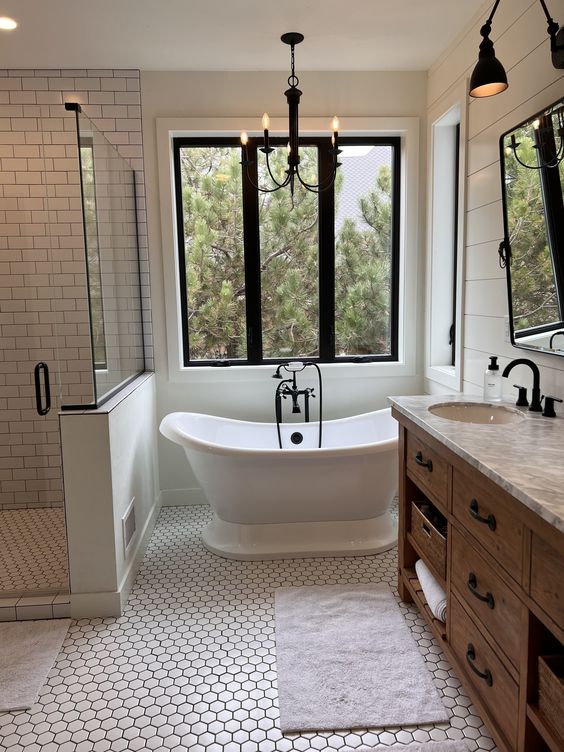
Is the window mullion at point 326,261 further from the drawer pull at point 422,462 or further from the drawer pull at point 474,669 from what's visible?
the drawer pull at point 474,669

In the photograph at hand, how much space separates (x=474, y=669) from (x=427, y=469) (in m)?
0.66

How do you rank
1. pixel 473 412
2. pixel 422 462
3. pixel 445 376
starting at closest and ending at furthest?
1. pixel 422 462
2. pixel 473 412
3. pixel 445 376

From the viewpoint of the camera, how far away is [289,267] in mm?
3658

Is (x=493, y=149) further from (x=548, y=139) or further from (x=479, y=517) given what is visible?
(x=479, y=517)

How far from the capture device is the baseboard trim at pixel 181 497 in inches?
144

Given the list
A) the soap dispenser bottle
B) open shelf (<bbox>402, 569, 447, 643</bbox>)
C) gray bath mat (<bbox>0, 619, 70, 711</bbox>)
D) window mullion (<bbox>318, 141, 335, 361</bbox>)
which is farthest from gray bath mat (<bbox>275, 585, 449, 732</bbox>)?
window mullion (<bbox>318, 141, 335, 361</bbox>)

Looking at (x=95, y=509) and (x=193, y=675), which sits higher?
Answer: (x=95, y=509)

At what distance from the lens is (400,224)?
143 inches

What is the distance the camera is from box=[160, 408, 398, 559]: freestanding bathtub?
2.79 metres

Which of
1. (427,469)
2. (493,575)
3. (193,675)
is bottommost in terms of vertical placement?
(193,675)

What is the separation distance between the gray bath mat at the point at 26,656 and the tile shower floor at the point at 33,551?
18cm

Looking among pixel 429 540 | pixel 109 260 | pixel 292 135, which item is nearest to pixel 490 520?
pixel 429 540

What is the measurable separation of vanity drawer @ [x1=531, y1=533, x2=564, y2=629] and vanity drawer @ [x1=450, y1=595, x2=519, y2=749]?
34cm

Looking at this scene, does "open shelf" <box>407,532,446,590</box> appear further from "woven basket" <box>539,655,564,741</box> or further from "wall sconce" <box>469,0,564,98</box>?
"wall sconce" <box>469,0,564,98</box>
